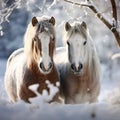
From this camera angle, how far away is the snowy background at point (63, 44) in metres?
2.52

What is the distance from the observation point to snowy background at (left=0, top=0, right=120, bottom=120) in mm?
2516

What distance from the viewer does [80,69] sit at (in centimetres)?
347

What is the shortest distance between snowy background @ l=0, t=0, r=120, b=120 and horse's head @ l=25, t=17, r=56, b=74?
Result: 31 centimetres

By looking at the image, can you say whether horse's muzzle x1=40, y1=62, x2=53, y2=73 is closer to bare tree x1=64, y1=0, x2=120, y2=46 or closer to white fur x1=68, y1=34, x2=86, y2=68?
white fur x1=68, y1=34, x2=86, y2=68

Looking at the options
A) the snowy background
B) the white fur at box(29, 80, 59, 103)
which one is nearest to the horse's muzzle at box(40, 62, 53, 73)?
the white fur at box(29, 80, 59, 103)

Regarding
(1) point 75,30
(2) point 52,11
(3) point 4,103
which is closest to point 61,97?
(1) point 75,30

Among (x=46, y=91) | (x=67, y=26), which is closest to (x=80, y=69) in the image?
(x=46, y=91)

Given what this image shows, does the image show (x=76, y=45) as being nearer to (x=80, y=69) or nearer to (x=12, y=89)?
(x=80, y=69)

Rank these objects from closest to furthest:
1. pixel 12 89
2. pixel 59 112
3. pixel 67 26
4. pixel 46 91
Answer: pixel 59 112 → pixel 46 91 → pixel 67 26 → pixel 12 89

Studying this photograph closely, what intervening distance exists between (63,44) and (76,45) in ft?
0.93

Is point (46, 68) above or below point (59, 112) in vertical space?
above

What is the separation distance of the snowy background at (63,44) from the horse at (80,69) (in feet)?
0.44

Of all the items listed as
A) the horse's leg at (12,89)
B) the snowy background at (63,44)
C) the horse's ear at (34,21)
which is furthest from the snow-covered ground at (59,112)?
the horse's leg at (12,89)

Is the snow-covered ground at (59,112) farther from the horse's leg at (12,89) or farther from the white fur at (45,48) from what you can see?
the horse's leg at (12,89)
